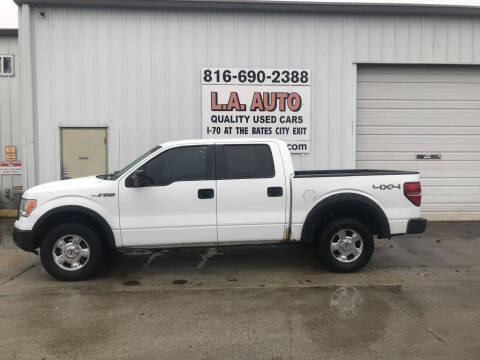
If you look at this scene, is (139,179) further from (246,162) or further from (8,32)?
(8,32)

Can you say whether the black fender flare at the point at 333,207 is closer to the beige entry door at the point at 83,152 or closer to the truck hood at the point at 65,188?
the truck hood at the point at 65,188

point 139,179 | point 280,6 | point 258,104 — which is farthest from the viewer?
point 258,104

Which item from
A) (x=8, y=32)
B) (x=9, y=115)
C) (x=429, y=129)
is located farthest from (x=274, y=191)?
(x=8, y=32)

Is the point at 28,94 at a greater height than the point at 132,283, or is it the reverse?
the point at 28,94

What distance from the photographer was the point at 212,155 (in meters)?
6.23

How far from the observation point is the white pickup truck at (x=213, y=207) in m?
5.97

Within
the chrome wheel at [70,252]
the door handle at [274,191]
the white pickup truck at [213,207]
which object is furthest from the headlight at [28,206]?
the door handle at [274,191]

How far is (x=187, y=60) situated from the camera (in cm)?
999

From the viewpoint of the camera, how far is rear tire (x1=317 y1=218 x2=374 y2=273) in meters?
6.29

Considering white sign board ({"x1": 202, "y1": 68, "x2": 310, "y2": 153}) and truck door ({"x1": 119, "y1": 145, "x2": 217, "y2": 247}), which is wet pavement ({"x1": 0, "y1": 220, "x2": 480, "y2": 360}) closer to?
truck door ({"x1": 119, "y1": 145, "x2": 217, "y2": 247})

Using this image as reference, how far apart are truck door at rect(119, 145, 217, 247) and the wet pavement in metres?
0.61

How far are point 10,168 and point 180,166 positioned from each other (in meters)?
7.31

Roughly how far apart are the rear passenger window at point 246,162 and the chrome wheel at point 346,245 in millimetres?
1255

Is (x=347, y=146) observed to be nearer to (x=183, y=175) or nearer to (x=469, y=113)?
(x=469, y=113)
